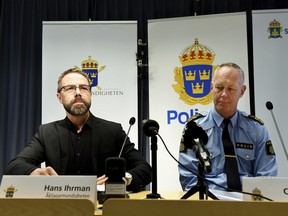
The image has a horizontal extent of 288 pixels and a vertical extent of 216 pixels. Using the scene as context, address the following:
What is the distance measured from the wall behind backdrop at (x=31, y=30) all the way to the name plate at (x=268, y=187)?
9.22 feet

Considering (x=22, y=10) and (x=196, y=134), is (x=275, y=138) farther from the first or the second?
(x=22, y=10)

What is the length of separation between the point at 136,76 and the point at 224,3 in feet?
4.24

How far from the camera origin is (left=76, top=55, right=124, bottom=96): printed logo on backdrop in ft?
11.8

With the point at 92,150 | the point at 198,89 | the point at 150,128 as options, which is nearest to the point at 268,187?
the point at 150,128

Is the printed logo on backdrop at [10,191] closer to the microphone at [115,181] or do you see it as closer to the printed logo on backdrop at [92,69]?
the microphone at [115,181]

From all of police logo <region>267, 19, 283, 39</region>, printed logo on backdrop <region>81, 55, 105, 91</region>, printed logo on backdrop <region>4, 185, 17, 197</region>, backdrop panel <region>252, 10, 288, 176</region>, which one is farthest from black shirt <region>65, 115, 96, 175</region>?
police logo <region>267, 19, 283, 39</region>

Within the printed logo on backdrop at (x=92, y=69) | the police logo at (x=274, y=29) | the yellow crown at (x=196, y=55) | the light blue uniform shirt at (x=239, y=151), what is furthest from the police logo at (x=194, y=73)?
the light blue uniform shirt at (x=239, y=151)

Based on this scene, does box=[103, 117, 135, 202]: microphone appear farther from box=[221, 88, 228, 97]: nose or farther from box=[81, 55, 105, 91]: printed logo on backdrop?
box=[81, 55, 105, 91]: printed logo on backdrop

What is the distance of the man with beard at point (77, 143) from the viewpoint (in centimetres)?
220

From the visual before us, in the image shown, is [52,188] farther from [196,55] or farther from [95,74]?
[196,55]

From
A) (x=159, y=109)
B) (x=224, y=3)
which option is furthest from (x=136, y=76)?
(x=224, y=3)

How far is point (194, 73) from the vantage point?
3.56 metres

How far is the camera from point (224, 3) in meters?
3.93

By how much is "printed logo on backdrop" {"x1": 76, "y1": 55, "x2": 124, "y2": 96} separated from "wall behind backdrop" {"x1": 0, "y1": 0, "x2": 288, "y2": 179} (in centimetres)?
64
